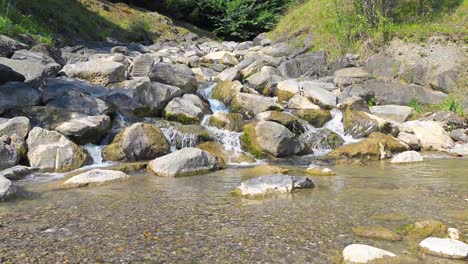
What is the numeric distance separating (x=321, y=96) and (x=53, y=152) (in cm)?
978

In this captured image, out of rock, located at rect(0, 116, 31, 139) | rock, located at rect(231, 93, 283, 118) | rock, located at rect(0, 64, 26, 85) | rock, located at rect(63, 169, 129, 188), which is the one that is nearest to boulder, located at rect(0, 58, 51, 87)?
rock, located at rect(0, 64, 26, 85)

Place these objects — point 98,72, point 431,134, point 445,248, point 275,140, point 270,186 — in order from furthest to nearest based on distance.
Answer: point 98,72
point 431,134
point 275,140
point 270,186
point 445,248

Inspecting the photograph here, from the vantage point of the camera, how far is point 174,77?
16.0 meters

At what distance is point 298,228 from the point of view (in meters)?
6.00

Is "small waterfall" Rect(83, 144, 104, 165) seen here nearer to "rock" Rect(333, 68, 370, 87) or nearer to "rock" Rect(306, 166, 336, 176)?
"rock" Rect(306, 166, 336, 176)

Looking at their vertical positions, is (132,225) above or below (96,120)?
below

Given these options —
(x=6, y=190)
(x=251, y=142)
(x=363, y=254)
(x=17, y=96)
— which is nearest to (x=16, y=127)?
(x=17, y=96)

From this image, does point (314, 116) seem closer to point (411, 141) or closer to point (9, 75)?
point (411, 141)

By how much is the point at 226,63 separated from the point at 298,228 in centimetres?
1841

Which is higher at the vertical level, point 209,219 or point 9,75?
point 9,75

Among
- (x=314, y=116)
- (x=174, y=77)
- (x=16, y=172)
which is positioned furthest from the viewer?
(x=174, y=77)

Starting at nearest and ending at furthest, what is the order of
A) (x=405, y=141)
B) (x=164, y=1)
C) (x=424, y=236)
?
(x=424, y=236) < (x=405, y=141) < (x=164, y=1)

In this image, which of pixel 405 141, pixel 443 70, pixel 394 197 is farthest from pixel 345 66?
pixel 394 197

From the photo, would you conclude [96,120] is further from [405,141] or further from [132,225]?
[405,141]
